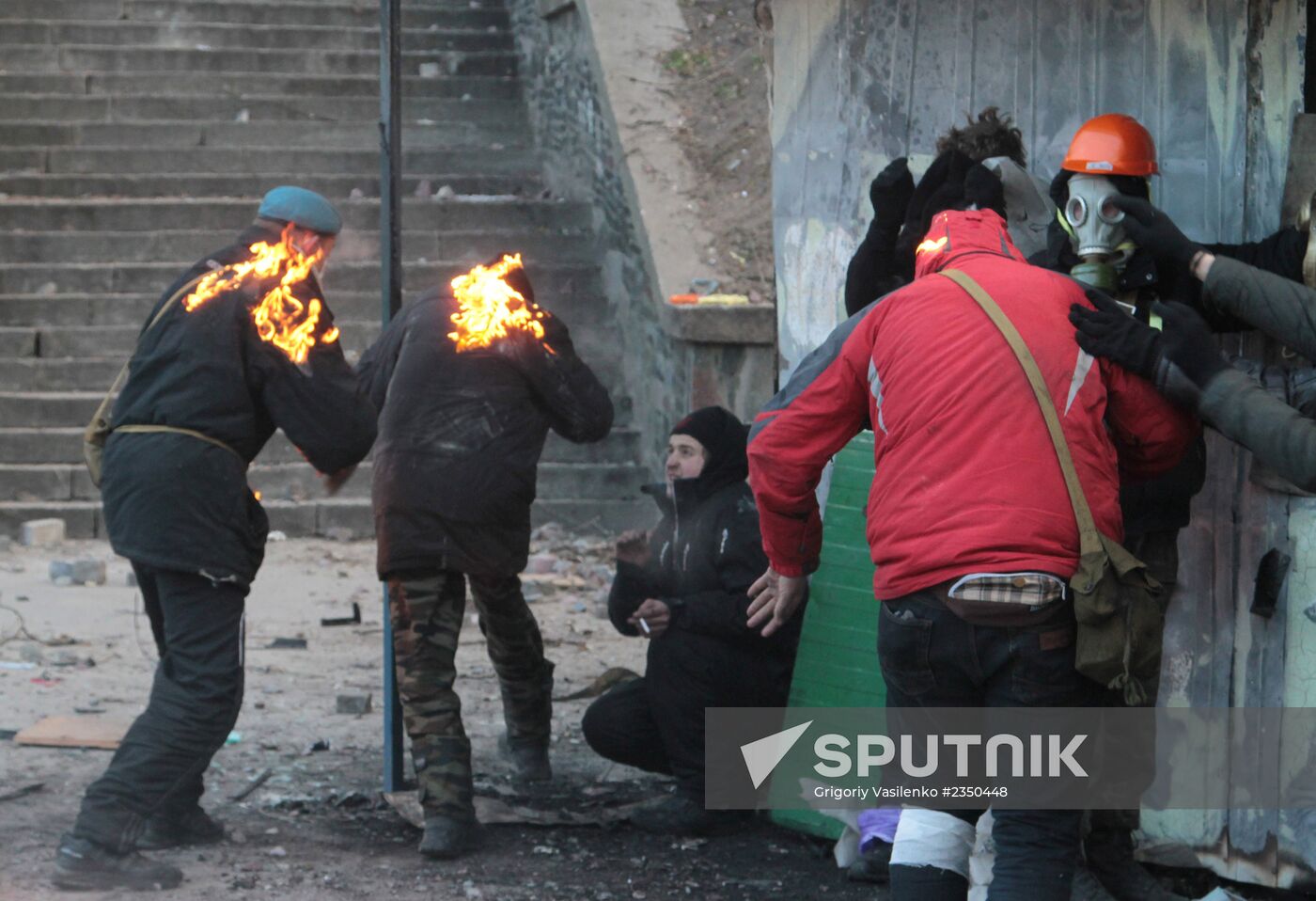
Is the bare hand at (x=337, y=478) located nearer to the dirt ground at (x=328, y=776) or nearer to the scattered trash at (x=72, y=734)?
the dirt ground at (x=328, y=776)

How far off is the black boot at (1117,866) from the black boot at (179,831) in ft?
8.53

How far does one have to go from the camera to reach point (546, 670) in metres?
6.09

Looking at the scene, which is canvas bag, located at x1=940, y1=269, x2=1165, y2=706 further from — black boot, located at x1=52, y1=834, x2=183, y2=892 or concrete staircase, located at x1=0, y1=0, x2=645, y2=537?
concrete staircase, located at x1=0, y1=0, x2=645, y2=537

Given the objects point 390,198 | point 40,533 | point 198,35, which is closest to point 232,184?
point 198,35

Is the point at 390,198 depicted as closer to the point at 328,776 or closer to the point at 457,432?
the point at 457,432

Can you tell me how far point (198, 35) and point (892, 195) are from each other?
376 inches

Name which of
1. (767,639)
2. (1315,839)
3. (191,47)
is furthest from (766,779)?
(191,47)

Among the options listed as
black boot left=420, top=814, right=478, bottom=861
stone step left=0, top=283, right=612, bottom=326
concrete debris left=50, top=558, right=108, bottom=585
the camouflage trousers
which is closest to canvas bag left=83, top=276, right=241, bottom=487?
the camouflage trousers

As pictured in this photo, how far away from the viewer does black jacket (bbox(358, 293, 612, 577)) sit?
532 centimetres

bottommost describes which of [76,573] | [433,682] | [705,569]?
[76,573]

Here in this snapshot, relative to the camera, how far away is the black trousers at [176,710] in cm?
488

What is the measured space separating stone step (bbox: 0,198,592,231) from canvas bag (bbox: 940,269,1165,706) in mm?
8273

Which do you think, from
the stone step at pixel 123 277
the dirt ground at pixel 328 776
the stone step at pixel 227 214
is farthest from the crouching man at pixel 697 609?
the stone step at pixel 227 214

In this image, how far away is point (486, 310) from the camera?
548 cm
